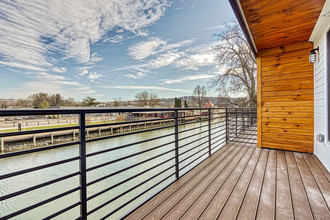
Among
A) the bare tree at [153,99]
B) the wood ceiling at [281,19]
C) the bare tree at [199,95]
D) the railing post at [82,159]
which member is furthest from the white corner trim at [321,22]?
the bare tree at [153,99]

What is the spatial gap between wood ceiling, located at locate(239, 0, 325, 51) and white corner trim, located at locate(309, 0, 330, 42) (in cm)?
4

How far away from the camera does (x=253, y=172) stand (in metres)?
2.17

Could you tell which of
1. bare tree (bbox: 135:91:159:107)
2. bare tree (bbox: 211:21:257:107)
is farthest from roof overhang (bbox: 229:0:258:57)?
bare tree (bbox: 135:91:159:107)

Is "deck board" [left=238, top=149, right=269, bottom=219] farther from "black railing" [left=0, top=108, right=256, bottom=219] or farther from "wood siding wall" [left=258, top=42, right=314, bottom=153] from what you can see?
"wood siding wall" [left=258, top=42, right=314, bottom=153]

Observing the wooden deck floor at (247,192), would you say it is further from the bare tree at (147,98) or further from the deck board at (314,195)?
the bare tree at (147,98)

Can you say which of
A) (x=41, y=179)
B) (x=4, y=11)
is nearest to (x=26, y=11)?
(x=4, y=11)

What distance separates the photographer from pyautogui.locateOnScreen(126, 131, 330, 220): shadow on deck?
1334 millimetres

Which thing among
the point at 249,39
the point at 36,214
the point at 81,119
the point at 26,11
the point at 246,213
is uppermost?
the point at 26,11

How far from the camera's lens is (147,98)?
2694 cm

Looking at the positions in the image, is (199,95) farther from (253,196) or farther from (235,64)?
(253,196)

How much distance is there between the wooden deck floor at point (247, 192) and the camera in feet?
4.38

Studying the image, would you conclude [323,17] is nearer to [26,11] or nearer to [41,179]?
[41,179]

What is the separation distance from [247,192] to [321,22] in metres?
2.56

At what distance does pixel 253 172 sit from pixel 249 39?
2.16m
